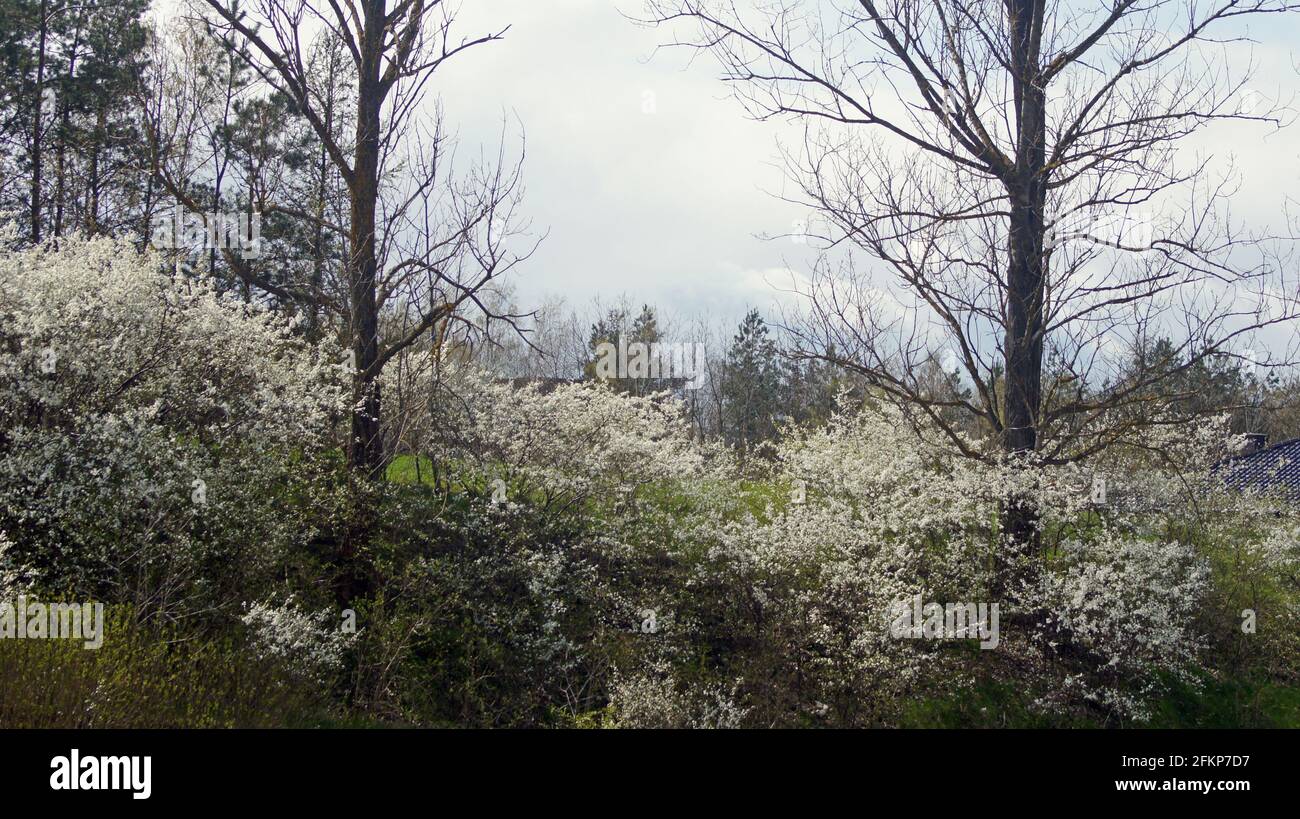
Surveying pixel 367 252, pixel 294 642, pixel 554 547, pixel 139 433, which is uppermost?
pixel 367 252

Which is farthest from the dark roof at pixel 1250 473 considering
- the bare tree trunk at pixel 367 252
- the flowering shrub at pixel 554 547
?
the bare tree trunk at pixel 367 252

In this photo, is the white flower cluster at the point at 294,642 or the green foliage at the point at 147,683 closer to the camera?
the green foliage at the point at 147,683

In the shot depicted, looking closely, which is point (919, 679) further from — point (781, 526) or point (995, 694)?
point (781, 526)

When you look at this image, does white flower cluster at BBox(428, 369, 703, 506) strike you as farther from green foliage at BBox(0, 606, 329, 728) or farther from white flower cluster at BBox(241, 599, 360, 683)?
green foliage at BBox(0, 606, 329, 728)

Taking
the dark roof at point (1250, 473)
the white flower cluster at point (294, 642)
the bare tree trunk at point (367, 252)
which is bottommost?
the white flower cluster at point (294, 642)

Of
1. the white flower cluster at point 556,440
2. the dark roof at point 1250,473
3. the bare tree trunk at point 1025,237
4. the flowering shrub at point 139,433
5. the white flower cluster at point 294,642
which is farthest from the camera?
the dark roof at point 1250,473

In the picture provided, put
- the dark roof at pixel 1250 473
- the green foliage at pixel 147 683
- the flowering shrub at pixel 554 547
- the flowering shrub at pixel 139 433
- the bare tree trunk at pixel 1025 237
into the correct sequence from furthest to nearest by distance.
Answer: the dark roof at pixel 1250 473 → the bare tree trunk at pixel 1025 237 → the flowering shrub at pixel 554 547 → the flowering shrub at pixel 139 433 → the green foliage at pixel 147 683

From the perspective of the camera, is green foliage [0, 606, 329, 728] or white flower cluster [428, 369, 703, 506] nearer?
green foliage [0, 606, 329, 728]

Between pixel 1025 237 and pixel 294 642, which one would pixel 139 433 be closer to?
pixel 294 642

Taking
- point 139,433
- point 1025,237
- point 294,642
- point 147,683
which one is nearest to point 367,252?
point 139,433

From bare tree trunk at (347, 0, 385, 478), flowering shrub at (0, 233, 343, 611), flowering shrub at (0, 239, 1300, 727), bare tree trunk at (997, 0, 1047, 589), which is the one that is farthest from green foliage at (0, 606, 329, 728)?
bare tree trunk at (997, 0, 1047, 589)

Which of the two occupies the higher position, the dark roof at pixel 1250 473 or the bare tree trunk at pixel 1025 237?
the bare tree trunk at pixel 1025 237

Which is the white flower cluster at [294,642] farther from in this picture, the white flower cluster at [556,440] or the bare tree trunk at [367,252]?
the white flower cluster at [556,440]

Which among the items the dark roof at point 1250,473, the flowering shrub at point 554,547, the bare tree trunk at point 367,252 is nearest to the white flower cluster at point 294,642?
the flowering shrub at point 554,547
